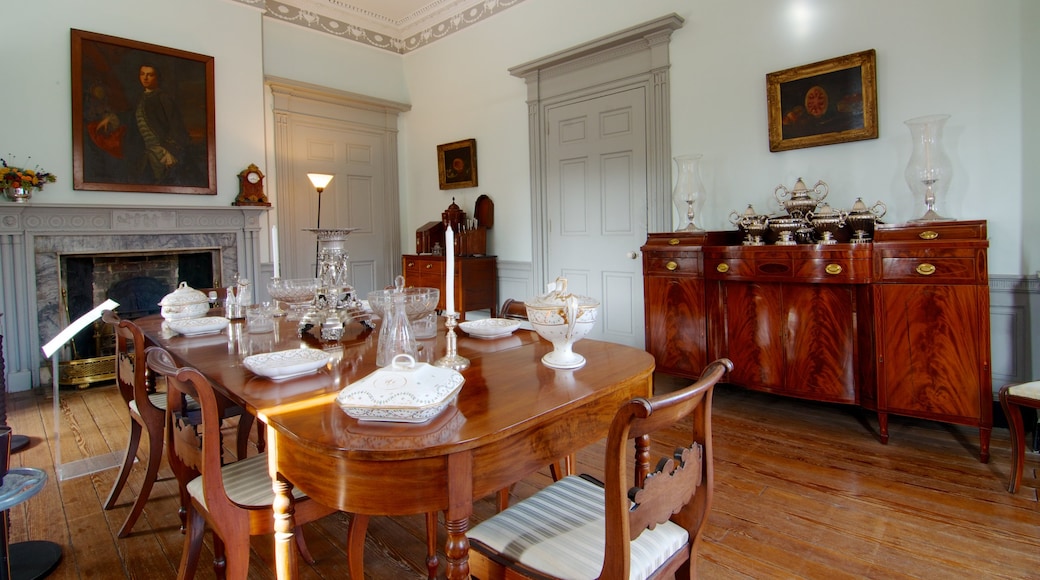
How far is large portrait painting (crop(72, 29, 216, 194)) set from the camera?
171 inches

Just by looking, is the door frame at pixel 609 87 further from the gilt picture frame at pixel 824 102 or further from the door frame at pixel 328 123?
the door frame at pixel 328 123

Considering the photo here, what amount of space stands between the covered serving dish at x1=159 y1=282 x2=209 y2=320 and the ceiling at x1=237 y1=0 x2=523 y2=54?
3.81 meters

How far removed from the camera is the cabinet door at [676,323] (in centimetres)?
352

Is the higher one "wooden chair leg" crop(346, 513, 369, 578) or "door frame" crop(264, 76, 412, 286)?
"door frame" crop(264, 76, 412, 286)

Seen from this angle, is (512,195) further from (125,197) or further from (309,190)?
(125,197)

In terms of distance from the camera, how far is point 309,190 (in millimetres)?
5734

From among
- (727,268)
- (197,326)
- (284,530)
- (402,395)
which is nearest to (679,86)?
(727,268)

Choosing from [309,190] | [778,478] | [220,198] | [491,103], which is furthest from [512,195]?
[778,478]

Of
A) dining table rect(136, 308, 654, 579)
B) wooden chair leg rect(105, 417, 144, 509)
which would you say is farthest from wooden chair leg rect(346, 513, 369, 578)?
wooden chair leg rect(105, 417, 144, 509)

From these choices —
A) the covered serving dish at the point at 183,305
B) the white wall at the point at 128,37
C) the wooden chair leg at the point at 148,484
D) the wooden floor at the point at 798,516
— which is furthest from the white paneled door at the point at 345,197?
the wooden chair leg at the point at 148,484

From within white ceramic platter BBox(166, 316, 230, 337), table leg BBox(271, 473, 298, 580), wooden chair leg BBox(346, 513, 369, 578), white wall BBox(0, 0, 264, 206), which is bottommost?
wooden chair leg BBox(346, 513, 369, 578)

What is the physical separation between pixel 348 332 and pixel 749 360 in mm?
2418

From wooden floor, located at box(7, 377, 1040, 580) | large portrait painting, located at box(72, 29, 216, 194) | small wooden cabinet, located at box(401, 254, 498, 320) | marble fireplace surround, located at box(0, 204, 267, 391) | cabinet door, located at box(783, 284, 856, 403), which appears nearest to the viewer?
wooden floor, located at box(7, 377, 1040, 580)

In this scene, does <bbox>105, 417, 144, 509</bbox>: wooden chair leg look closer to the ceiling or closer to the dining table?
the dining table
